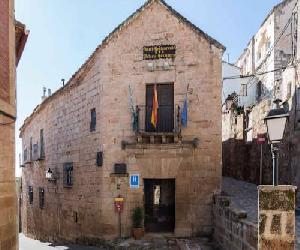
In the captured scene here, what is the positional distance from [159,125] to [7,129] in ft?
17.5

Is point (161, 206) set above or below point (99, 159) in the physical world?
below

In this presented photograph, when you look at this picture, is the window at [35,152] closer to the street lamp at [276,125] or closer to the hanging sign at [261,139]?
the hanging sign at [261,139]

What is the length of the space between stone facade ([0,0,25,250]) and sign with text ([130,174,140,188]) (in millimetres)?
4209

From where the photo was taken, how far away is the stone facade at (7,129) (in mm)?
6895

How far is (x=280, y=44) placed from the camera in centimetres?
1883

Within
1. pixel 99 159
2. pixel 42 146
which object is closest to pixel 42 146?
pixel 42 146

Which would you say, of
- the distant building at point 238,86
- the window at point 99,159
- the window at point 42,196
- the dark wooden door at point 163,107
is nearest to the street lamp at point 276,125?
the dark wooden door at point 163,107

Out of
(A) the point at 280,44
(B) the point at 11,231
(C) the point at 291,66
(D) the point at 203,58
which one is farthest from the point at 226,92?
(B) the point at 11,231

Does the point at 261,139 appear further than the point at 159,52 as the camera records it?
Yes

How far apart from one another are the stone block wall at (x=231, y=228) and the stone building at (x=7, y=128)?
498 cm

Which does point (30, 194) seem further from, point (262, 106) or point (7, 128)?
point (262, 106)

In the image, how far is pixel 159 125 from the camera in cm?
1132

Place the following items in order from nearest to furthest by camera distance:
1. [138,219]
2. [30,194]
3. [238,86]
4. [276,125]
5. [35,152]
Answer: [276,125] < [138,219] < [35,152] < [30,194] < [238,86]

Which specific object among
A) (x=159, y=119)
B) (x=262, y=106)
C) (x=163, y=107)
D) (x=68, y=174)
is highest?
(x=262, y=106)
